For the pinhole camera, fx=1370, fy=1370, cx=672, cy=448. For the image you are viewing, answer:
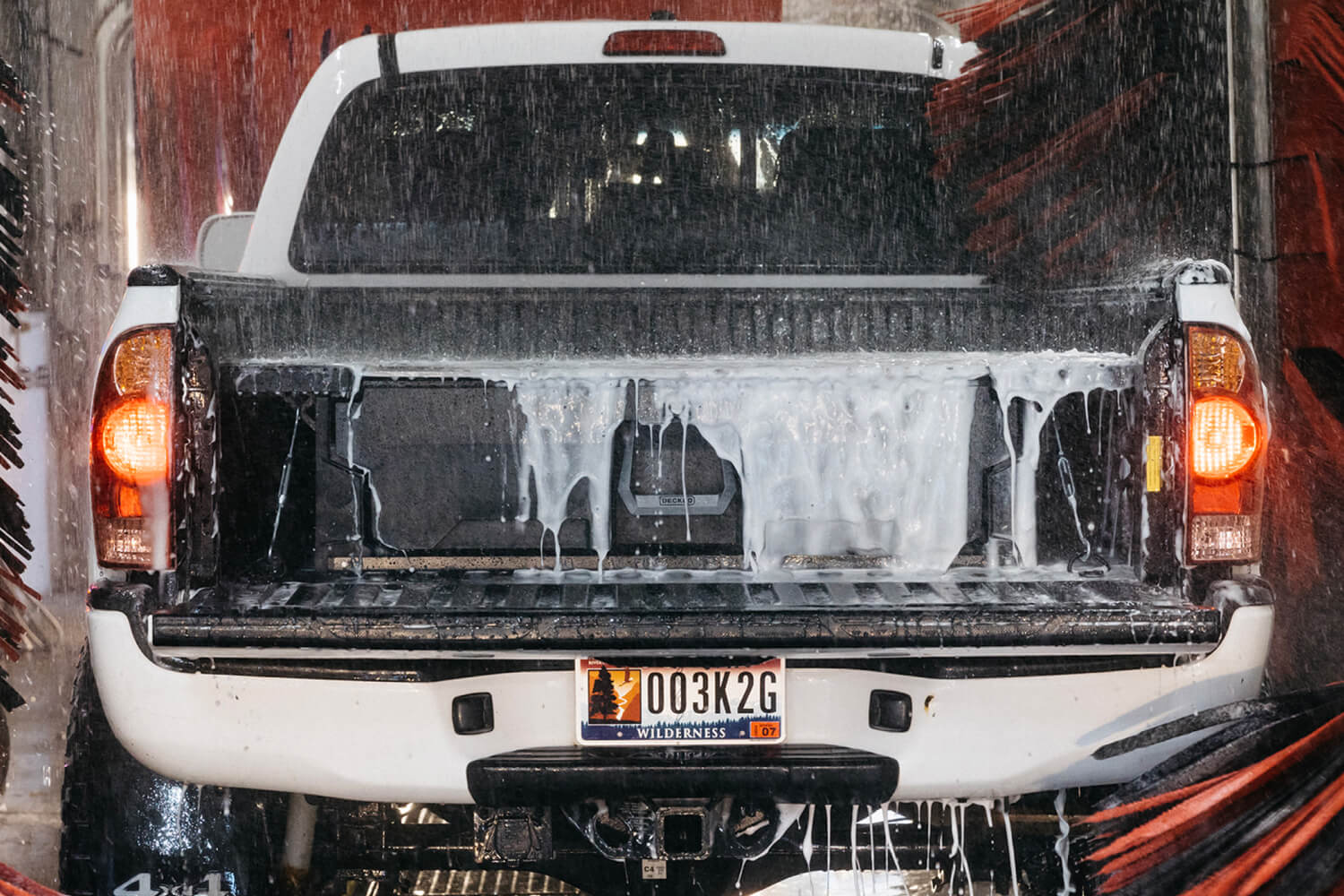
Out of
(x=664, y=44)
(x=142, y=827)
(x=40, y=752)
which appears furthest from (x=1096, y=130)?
(x=40, y=752)

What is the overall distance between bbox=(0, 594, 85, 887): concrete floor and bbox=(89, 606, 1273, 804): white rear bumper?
141 cm

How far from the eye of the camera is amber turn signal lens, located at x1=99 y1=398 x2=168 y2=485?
2.56 m

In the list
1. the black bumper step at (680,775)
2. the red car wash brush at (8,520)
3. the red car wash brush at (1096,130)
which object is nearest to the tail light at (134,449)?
the black bumper step at (680,775)

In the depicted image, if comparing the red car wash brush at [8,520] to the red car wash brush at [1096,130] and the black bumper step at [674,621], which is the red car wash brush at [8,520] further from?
the red car wash brush at [1096,130]

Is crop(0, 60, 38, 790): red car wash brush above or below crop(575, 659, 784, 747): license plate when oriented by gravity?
above

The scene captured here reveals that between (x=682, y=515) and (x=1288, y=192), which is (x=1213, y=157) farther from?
(x=682, y=515)

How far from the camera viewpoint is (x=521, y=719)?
8.61 ft

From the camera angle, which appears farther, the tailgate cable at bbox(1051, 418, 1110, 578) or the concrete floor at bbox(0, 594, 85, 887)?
the concrete floor at bbox(0, 594, 85, 887)

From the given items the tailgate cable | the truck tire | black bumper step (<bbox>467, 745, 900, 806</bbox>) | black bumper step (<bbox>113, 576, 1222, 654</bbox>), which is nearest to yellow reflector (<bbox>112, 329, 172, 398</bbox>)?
black bumper step (<bbox>113, 576, 1222, 654</bbox>)

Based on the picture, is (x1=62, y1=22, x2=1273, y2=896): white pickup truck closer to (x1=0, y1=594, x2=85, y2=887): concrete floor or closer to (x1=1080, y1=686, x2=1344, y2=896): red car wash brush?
(x1=1080, y1=686, x2=1344, y2=896): red car wash brush

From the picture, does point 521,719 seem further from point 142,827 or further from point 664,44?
point 664,44

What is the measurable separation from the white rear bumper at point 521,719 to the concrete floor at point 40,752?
1409mm

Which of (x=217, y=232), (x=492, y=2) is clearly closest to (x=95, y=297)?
(x=492, y=2)

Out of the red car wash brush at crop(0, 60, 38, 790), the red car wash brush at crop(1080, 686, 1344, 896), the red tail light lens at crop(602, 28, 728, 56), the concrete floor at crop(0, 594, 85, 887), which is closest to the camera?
the red car wash brush at crop(1080, 686, 1344, 896)
